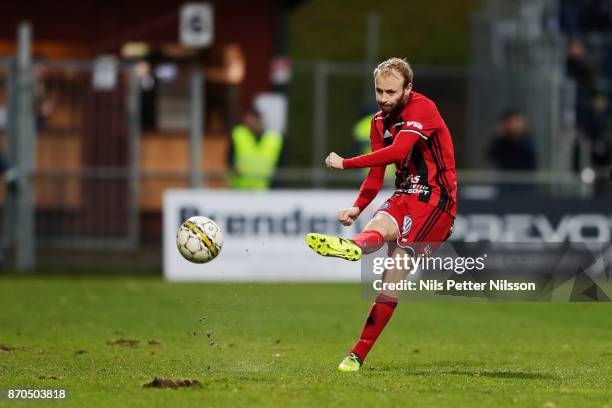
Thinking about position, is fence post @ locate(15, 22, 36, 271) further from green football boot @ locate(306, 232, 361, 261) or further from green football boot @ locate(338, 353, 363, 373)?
green football boot @ locate(306, 232, 361, 261)

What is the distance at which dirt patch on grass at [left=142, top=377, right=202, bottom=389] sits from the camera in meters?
8.10

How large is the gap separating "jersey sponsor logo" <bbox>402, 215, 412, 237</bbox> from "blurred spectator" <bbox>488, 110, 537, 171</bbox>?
39.3 ft

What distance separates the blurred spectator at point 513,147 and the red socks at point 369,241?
1224 cm

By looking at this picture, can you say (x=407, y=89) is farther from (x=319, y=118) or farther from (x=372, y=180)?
(x=319, y=118)

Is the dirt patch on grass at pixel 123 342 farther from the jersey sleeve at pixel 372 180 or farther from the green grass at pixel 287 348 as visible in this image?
the jersey sleeve at pixel 372 180

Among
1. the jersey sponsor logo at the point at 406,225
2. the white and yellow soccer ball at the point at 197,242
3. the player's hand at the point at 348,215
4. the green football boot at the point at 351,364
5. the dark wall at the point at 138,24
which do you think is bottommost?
the green football boot at the point at 351,364

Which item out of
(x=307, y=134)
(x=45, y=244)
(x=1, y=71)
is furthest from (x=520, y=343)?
(x=307, y=134)

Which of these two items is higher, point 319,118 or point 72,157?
point 319,118

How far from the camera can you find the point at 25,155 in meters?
19.8

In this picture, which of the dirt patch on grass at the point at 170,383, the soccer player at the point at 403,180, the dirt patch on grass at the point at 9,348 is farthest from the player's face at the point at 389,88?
the dirt patch on grass at the point at 9,348

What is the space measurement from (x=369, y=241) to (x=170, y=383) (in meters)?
1.65

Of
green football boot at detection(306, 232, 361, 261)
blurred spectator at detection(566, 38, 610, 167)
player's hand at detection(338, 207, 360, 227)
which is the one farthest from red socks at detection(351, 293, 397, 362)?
blurred spectator at detection(566, 38, 610, 167)

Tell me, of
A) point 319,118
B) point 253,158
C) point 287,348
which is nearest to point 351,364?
point 287,348

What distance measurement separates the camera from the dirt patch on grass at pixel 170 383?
26.6ft
